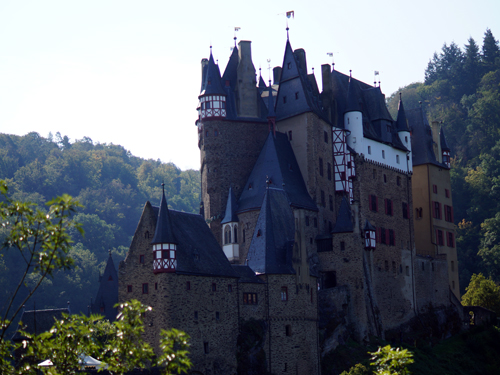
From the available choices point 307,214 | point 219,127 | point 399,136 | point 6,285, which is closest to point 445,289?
point 399,136

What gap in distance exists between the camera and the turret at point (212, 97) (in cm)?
6094

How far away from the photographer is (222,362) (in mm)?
46438

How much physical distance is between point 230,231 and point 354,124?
14.9 meters

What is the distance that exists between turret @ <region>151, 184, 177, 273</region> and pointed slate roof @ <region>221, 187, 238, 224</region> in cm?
1171

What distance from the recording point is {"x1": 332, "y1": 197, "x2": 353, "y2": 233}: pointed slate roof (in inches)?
2226

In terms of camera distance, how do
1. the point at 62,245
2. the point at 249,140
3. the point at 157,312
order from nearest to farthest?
the point at 62,245, the point at 157,312, the point at 249,140

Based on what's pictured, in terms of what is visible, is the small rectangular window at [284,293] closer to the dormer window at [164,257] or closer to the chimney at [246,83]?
the dormer window at [164,257]

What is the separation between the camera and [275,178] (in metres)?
57.8

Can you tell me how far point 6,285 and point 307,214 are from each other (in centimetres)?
4840

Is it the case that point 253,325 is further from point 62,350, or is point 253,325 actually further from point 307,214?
point 62,350

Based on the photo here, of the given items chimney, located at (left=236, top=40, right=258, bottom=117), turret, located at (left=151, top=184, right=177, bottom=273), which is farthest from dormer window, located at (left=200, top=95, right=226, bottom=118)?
turret, located at (left=151, top=184, right=177, bottom=273)

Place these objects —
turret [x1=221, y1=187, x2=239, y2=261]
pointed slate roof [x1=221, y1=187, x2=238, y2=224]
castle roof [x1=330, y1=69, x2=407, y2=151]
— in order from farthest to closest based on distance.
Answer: castle roof [x1=330, y1=69, x2=407, y2=151] → pointed slate roof [x1=221, y1=187, x2=238, y2=224] → turret [x1=221, y1=187, x2=239, y2=261]

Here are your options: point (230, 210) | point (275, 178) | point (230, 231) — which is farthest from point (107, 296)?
point (275, 178)

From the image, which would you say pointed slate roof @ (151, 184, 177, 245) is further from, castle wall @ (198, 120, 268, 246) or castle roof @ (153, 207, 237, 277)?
castle wall @ (198, 120, 268, 246)
